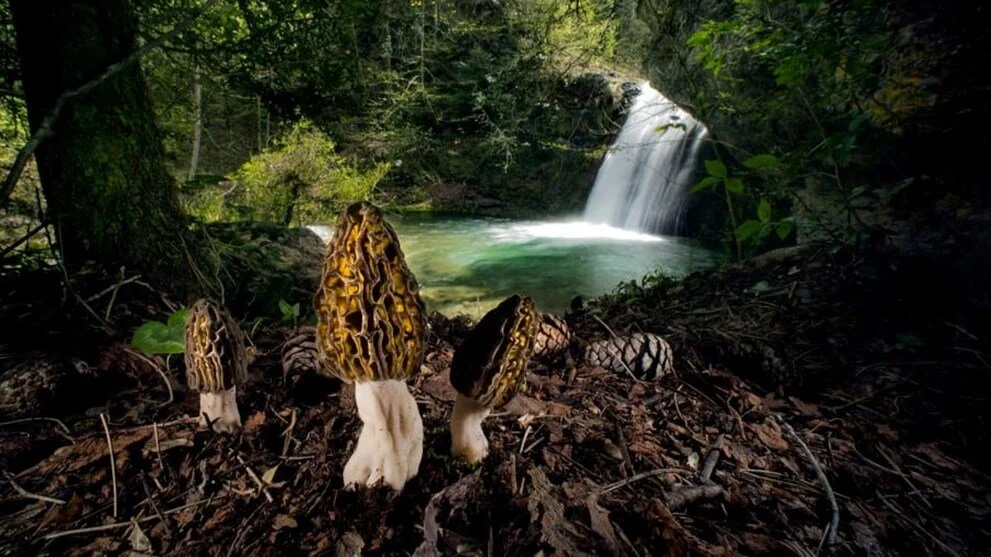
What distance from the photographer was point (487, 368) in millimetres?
1376

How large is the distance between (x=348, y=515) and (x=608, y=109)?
51.0 feet

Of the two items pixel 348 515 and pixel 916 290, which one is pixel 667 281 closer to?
pixel 916 290

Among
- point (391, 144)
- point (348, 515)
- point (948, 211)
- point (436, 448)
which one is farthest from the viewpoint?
point (391, 144)

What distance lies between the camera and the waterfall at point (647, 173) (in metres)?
11.7

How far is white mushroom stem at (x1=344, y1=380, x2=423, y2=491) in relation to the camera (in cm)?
133

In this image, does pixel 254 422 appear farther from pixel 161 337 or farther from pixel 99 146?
pixel 99 146

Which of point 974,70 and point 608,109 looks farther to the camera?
point 608,109

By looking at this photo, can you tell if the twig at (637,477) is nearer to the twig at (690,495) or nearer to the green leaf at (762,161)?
the twig at (690,495)

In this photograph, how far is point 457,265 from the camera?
9805 mm

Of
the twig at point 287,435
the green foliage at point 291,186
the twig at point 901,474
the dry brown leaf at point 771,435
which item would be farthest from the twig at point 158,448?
the green foliage at point 291,186

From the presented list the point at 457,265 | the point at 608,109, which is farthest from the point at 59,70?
the point at 608,109

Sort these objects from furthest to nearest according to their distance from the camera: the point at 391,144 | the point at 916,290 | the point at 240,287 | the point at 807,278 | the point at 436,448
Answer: the point at 391,144 → the point at 807,278 → the point at 240,287 → the point at 916,290 → the point at 436,448

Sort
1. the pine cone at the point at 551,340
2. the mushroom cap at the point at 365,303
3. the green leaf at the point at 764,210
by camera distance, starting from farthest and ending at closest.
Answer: the green leaf at the point at 764,210
the pine cone at the point at 551,340
the mushroom cap at the point at 365,303

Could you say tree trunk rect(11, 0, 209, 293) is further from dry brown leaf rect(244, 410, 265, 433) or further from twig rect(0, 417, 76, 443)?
dry brown leaf rect(244, 410, 265, 433)
